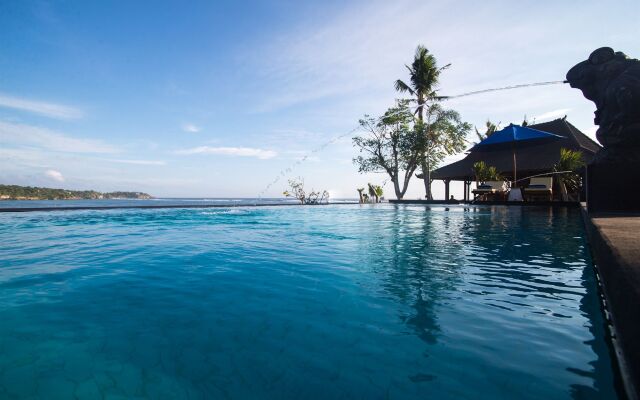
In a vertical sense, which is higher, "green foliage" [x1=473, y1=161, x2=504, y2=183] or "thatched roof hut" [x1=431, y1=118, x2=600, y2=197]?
"thatched roof hut" [x1=431, y1=118, x2=600, y2=197]

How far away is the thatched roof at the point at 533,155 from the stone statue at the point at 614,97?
10294 millimetres

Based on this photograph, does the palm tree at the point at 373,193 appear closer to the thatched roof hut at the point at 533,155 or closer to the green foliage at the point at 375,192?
the green foliage at the point at 375,192

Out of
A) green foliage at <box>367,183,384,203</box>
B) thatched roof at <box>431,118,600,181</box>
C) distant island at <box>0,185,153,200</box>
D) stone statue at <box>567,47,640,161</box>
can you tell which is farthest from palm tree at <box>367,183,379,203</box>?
distant island at <box>0,185,153,200</box>

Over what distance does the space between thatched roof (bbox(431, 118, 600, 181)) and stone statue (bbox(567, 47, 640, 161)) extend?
405 inches

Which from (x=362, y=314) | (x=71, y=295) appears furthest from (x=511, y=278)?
(x=71, y=295)

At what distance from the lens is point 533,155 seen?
20359mm

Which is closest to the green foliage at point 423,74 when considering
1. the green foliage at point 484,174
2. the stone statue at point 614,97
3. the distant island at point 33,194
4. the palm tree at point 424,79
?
the palm tree at point 424,79

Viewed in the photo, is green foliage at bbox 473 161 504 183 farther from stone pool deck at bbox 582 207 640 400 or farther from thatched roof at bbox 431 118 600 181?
stone pool deck at bbox 582 207 640 400

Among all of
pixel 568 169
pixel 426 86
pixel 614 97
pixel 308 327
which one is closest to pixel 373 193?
pixel 426 86

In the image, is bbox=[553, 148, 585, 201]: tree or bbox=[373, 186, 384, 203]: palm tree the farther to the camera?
bbox=[373, 186, 384, 203]: palm tree

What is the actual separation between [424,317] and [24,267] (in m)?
6.92

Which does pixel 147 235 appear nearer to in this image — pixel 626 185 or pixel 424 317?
pixel 424 317

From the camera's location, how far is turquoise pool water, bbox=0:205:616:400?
2.12 m

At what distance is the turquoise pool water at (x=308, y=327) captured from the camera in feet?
6.95
